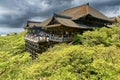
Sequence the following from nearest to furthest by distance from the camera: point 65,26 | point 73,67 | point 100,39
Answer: point 73,67
point 100,39
point 65,26

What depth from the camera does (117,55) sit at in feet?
59.6

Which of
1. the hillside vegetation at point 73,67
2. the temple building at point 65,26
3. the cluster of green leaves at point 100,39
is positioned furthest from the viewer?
the temple building at point 65,26

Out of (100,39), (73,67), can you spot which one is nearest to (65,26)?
(100,39)

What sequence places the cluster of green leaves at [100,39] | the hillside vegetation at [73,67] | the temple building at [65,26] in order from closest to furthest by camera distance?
the hillside vegetation at [73,67], the cluster of green leaves at [100,39], the temple building at [65,26]

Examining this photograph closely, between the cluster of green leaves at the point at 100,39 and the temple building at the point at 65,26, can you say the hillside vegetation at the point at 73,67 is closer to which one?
the cluster of green leaves at the point at 100,39

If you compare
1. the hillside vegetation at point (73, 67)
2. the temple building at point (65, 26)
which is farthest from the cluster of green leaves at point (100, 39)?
the hillside vegetation at point (73, 67)

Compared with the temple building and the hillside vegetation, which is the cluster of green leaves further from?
the hillside vegetation

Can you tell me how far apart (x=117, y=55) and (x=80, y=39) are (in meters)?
10.6

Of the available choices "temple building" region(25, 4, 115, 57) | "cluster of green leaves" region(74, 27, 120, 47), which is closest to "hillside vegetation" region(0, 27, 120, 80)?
"cluster of green leaves" region(74, 27, 120, 47)

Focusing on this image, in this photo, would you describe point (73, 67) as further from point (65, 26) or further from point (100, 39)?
point (65, 26)

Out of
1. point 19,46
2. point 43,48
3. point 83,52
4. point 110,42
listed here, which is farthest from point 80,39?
point 19,46

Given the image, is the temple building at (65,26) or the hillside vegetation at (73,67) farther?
the temple building at (65,26)

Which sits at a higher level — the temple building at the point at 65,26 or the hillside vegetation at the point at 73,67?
the temple building at the point at 65,26

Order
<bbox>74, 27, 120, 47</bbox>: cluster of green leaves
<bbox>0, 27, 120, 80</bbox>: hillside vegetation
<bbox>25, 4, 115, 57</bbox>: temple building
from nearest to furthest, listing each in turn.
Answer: <bbox>0, 27, 120, 80</bbox>: hillside vegetation → <bbox>74, 27, 120, 47</bbox>: cluster of green leaves → <bbox>25, 4, 115, 57</bbox>: temple building
